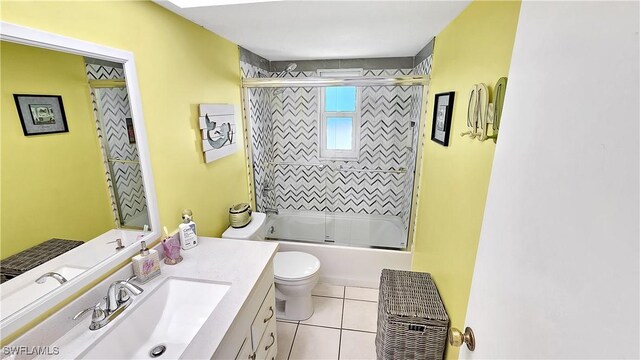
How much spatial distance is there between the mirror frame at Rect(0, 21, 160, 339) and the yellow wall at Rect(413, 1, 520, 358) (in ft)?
5.11

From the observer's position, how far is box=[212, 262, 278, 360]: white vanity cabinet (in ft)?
3.43

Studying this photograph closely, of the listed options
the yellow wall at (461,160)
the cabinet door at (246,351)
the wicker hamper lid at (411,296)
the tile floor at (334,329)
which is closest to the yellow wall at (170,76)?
the cabinet door at (246,351)

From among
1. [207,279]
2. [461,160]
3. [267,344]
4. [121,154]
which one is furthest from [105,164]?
[461,160]

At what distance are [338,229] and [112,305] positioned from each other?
2212 mm

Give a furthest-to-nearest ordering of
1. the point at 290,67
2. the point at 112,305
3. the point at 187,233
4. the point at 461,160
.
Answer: the point at 290,67 < the point at 187,233 < the point at 461,160 < the point at 112,305

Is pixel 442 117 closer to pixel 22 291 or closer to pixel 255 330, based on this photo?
pixel 255 330

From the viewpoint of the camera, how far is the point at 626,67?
0.34 m

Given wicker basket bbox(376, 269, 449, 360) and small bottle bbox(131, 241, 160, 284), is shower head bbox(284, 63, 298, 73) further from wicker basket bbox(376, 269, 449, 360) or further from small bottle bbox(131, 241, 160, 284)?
wicker basket bbox(376, 269, 449, 360)

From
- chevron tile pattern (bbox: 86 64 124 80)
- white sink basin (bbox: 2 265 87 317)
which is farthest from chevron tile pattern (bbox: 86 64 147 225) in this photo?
white sink basin (bbox: 2 265 87 317)

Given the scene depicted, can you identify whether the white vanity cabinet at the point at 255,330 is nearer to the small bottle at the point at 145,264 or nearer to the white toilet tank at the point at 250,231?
the small bottle at the point at 145,264

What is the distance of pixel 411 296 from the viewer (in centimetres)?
161

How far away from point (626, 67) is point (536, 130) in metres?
0.19

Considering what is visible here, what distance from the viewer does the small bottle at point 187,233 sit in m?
1.48

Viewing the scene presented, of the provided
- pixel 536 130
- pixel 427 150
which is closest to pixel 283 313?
pixel 427 150
